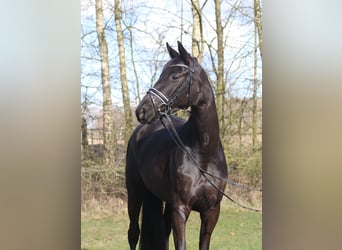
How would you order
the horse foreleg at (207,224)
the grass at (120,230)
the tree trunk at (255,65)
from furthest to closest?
the tree trunk at (255,65) < the grass at (120,230) < the horse foreleg at (207,224)

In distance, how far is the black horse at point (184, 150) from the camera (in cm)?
197

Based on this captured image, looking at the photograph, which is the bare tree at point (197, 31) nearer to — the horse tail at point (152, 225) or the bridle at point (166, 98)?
the bridle at point (166, 98)

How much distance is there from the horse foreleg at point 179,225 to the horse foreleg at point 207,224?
0.14 metres

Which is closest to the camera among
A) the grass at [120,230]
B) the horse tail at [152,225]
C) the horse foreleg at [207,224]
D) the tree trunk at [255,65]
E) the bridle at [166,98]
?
the bridle at [166,98]

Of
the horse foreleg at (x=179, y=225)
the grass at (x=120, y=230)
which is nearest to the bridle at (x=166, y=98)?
the horse foreleg at (x=179, y=225)

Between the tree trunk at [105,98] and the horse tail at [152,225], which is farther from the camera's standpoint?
the tree trunk at [105,98]

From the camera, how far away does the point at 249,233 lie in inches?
97.5

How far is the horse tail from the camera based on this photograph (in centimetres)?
230

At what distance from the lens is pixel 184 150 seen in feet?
6.75

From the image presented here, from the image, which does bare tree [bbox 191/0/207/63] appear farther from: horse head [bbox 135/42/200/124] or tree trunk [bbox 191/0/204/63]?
horse head [bbox 135/42/200/124]

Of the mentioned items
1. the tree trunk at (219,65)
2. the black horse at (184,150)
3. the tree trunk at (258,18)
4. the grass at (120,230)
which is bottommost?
the grass at (120,230)
